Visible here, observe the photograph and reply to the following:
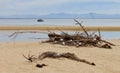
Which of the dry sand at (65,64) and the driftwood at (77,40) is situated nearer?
the dry sand at (65,64)

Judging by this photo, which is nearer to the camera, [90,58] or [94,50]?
[90,58]

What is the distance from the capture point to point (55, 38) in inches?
725

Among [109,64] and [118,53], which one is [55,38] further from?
[109,64]

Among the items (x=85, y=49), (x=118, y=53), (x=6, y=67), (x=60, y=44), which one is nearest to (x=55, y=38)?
(x=60, y=44)

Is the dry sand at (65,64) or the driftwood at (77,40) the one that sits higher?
the driftwood at (77,40)

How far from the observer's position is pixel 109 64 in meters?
12.5

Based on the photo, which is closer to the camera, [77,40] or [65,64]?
[65,64]

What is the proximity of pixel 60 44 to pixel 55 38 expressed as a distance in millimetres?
748

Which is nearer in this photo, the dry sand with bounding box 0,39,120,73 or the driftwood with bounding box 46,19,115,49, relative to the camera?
the dry sand with bounding box 0,39,120,73

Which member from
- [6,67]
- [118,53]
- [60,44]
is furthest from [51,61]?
[60,44]

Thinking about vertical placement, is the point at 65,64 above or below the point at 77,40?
below

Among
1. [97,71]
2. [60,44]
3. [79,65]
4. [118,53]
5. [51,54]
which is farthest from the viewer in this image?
[60,44]

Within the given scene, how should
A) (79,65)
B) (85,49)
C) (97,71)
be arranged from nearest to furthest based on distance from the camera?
1. (97,71)
2. (79,65)
3. (85,49)

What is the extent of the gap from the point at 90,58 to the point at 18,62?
2.84 metres
